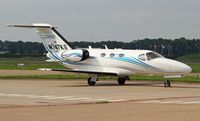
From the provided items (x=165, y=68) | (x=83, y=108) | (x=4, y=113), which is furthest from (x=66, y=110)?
(x=165, y=68)

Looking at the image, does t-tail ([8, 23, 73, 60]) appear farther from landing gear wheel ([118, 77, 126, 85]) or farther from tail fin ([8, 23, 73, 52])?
landing gear wheel ([118, 77, 126, 85])

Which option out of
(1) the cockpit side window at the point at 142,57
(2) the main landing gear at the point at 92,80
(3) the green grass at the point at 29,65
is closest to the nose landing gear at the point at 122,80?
(2) the main landing gear at the point at 92,80

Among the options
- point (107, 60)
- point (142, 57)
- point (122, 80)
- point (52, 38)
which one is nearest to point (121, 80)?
point (122, 80)

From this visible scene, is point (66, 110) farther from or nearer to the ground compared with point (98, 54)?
nearer to the ground

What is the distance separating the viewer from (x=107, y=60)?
42875 mm

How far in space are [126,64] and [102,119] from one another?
25.2 m

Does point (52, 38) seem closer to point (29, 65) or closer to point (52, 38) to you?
point (52, 38)

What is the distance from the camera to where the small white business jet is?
40125 mm

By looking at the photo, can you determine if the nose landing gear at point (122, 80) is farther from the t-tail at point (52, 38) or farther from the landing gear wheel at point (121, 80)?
the t-tail at point (52, 38)

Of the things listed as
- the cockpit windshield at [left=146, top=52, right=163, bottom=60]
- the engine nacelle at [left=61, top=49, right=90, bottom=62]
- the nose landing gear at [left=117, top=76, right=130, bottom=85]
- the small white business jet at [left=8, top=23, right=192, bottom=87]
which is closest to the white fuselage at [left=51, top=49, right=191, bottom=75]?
the small white business jet at [left=8, top=23, right=192, bottom=87]

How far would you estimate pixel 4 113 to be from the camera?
1850 cm

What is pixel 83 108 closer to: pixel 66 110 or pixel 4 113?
pixel 66 110

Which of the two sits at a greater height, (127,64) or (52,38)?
(52,38)

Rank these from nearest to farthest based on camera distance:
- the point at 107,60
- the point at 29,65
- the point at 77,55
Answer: the point at 107,60, the point at 77,55, the point at 29,65
